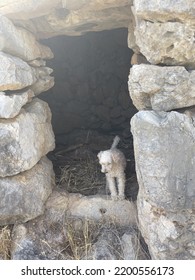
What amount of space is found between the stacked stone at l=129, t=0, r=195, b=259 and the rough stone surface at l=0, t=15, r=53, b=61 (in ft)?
3.12

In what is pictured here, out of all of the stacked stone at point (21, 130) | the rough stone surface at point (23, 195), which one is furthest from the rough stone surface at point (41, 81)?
the rough stone surface at point (23, 195)

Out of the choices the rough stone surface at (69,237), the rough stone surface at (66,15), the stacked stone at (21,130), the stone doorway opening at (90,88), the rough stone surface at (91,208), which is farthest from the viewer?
the stone doorway opening at (90,88)

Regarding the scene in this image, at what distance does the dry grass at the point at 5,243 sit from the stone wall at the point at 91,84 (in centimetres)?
197

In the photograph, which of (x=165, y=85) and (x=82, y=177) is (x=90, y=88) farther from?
(x=165, y=85)

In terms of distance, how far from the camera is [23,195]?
9.47 ft

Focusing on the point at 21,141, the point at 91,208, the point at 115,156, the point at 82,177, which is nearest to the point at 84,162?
the point at 82,177

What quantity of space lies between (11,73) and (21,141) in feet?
1.59

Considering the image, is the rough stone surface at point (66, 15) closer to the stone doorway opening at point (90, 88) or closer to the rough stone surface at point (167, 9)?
the rough stone surface at point (167, 9)

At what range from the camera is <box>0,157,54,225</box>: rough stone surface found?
112 inches

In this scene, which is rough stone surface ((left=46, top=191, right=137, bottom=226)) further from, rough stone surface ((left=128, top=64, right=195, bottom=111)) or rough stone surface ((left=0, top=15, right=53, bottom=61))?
rough stone surface ((left=0, top=15, right=53, bottom=61))

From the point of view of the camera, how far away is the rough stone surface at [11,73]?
105 inches
